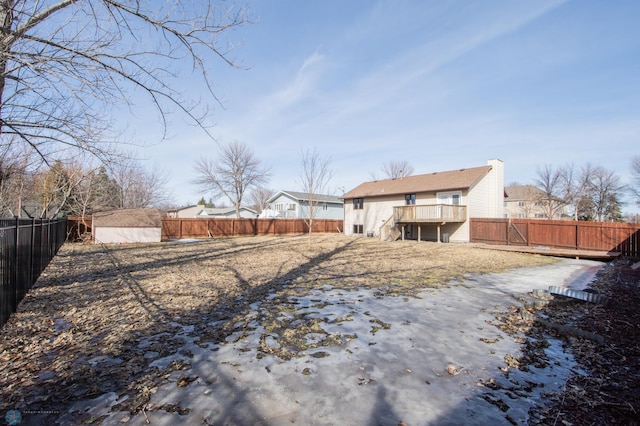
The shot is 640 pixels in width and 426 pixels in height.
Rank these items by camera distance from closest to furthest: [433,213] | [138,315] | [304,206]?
[138,315] < [433,213] < [304,206]

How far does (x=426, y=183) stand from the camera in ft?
75.4

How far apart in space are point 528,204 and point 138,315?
5256cm

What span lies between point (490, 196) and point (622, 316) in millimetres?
17605

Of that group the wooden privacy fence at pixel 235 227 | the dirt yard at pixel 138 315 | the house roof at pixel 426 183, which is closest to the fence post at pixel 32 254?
the dirt yard at pixel 138 315

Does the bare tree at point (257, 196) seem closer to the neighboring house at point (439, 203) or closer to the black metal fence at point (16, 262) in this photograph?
the neighboring house at point (439, 203)

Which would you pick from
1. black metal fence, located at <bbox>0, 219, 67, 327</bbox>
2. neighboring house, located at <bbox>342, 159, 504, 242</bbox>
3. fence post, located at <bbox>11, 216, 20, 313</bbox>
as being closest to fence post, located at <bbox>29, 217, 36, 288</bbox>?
black metal fence, located at <bbox>0, 219, 67, 327</bbox>

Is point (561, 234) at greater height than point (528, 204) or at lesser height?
lesser

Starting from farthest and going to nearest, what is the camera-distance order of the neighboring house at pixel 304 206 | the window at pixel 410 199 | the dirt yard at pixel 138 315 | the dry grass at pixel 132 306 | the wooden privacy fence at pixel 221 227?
the neighboring house at pixel 304 206, the window at pixel 410 199, the wooden privacy fence at pixel 221 227, the dry grass at pixel 132 306, the dirt yard at pixel 138 315

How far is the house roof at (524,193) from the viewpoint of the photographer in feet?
142

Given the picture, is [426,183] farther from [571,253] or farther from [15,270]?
[15,270]

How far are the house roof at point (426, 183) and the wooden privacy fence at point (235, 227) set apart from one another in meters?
6.26

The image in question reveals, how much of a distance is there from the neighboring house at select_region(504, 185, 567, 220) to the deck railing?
83.5 ft

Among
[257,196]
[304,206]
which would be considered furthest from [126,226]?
[257,196]

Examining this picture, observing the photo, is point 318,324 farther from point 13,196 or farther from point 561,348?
point 13,196
